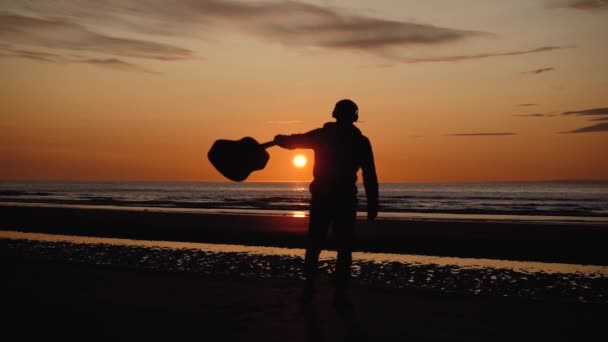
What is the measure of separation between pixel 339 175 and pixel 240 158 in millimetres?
1159

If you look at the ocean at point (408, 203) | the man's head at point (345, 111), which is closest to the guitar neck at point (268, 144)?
the man's head at point (345, 111)

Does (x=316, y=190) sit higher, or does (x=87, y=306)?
(x=316, y=190)

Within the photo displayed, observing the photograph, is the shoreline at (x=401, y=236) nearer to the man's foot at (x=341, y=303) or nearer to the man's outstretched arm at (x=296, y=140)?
the man's foot at (x=341, y=303)

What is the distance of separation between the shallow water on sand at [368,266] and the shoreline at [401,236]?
1.56 m

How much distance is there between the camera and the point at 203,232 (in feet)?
63.8

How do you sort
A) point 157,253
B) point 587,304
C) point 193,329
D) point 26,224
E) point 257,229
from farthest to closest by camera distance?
1. point 26,224
2. point 257,229
3. point 157,253
4. point 587,304
5. point 193,329

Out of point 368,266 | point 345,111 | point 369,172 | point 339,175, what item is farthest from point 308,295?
point 368,266

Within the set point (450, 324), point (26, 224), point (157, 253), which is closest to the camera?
point (450, 324)

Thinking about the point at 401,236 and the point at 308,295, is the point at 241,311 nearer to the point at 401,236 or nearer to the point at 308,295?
the point at 308,295

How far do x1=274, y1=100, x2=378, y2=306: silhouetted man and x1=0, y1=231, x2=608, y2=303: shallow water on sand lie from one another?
96.8 inches

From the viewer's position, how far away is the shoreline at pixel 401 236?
1462cm

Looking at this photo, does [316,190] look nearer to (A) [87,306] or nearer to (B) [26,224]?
(A) [87,306]

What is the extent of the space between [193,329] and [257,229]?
1552 centimetres

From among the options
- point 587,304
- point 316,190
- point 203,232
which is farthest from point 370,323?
point 203,232
